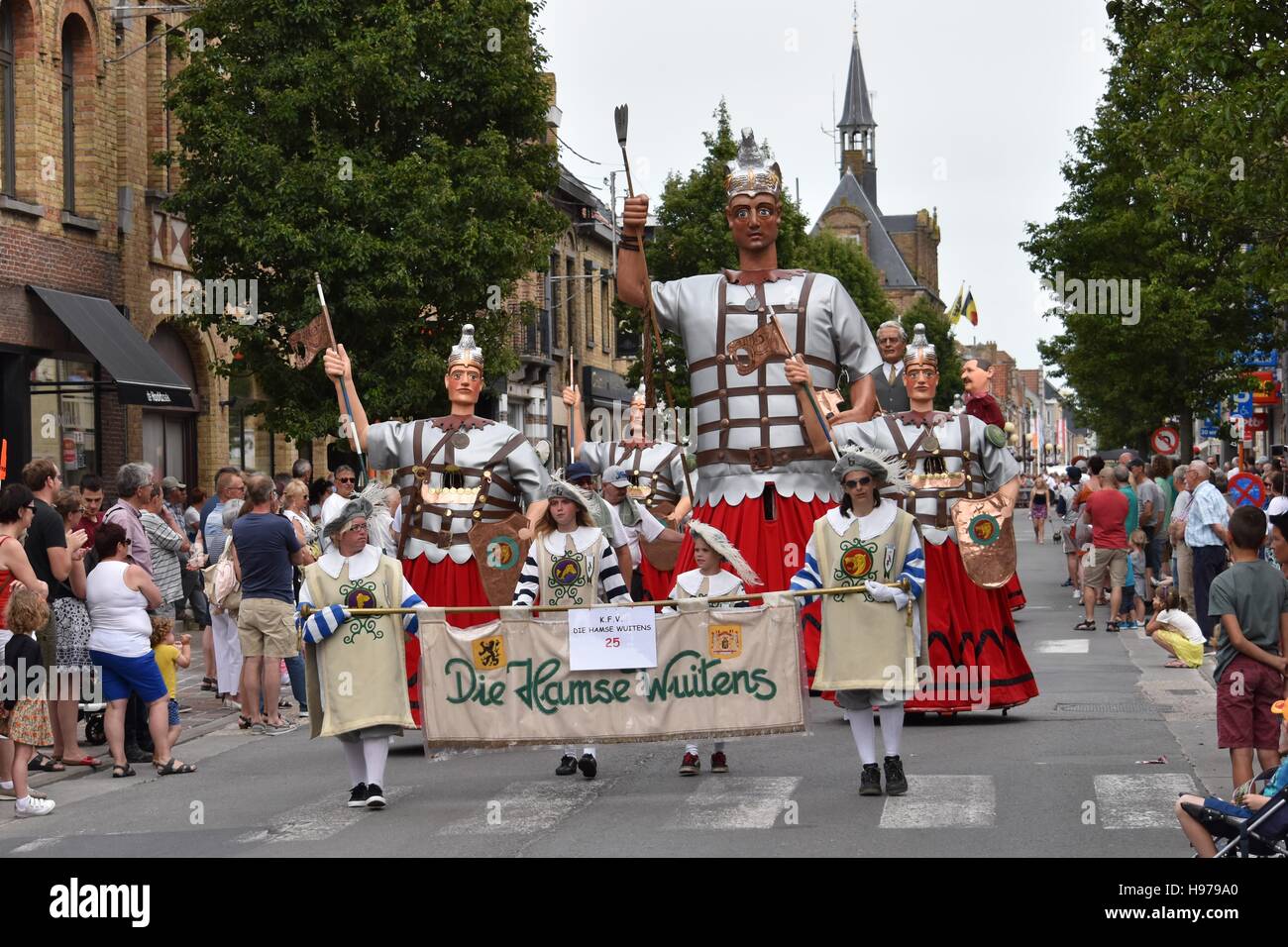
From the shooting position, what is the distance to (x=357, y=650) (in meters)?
9.38

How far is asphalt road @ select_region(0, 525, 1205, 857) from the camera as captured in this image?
8.19 meters

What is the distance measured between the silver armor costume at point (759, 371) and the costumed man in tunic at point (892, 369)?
7.68 ft

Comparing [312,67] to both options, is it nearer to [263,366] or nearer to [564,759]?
[263,366]

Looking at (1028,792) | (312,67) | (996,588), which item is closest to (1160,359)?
(312,67)

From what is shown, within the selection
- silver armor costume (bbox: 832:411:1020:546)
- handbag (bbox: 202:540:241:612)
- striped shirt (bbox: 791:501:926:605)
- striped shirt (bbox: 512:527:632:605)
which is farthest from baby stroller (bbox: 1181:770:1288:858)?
handbag (bbox: 202:540:241:612)

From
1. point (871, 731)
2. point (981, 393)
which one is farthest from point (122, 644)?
point (981, 393)

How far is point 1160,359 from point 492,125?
1990 centimetres

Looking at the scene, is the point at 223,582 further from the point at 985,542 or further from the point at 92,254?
the point at 92,254

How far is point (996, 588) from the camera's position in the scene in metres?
11.7

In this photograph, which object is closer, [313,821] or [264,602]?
[313,821]

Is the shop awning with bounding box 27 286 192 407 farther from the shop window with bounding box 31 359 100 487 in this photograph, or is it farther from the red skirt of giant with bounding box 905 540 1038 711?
the red skirt of giant with bounding box 905 540 1038 711

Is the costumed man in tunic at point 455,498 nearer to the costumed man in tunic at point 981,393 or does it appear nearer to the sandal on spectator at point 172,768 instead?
the sandal on spectator at point 172,768

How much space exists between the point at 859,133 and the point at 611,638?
423 feet

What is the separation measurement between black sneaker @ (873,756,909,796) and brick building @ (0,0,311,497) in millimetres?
14161
